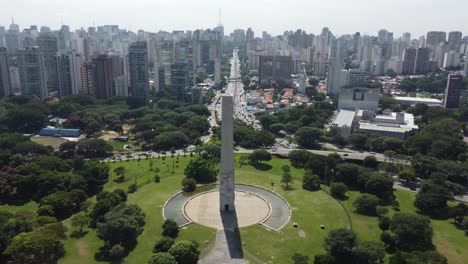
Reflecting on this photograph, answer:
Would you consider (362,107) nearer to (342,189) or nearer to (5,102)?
(342,189)

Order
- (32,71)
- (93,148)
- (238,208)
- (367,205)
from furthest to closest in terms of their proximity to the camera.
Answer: (32,71), (93,148), (238,208), (367,205)

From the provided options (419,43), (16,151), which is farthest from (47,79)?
(419,43)

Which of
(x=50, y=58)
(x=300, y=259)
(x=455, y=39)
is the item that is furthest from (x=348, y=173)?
(x=455, y=39)

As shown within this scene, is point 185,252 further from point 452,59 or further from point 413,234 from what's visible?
point 452,59

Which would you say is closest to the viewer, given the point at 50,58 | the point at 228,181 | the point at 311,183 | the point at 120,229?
the point at 120,229

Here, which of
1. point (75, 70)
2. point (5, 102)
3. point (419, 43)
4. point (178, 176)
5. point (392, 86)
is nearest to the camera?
point (178, 176)
